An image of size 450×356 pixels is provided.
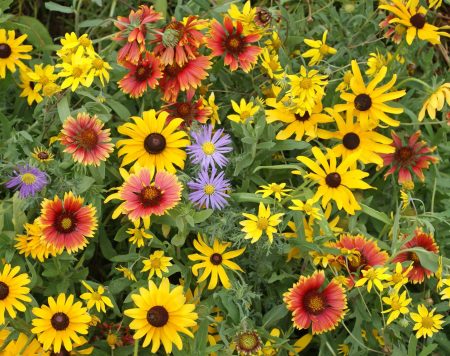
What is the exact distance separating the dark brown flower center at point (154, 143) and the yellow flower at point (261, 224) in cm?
28

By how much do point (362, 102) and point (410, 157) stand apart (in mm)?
247

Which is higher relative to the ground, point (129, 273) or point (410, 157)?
point (410, 157)

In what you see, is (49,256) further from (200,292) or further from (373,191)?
(373,191)

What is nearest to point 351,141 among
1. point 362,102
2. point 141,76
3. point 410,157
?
point 362,102

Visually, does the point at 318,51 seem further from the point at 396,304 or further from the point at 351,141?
the point at 396,304

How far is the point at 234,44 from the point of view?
170cm

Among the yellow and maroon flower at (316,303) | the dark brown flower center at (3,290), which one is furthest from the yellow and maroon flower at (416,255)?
the dark brown flower center at (3,290)

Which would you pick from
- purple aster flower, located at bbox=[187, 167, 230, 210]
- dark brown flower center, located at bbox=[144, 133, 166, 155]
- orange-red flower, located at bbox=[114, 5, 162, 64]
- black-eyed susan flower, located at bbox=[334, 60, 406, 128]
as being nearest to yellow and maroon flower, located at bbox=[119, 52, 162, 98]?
orange-red flower, located at bbox=[114, 5, 162, 64]

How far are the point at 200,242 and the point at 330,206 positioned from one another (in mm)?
343

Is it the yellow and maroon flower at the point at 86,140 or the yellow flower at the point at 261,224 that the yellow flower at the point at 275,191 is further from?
the yellow and maroon flower at the point at 86,140

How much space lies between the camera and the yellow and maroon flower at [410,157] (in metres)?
1.78

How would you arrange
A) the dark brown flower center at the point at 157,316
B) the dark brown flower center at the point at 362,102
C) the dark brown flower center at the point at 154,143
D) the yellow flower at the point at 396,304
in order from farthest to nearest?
the dark brown flower center at the point at 362,102, the dark brown flower center at the point at 154,143, the yellow flower at the point at 396,304, the dark brown flower center at the point at 157,316

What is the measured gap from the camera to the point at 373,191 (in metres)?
1.89

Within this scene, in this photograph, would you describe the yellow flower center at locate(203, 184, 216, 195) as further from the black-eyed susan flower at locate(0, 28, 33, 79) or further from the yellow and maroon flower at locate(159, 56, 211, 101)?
the black-eyed susan flower at locate(0, 28, 33, 79)
